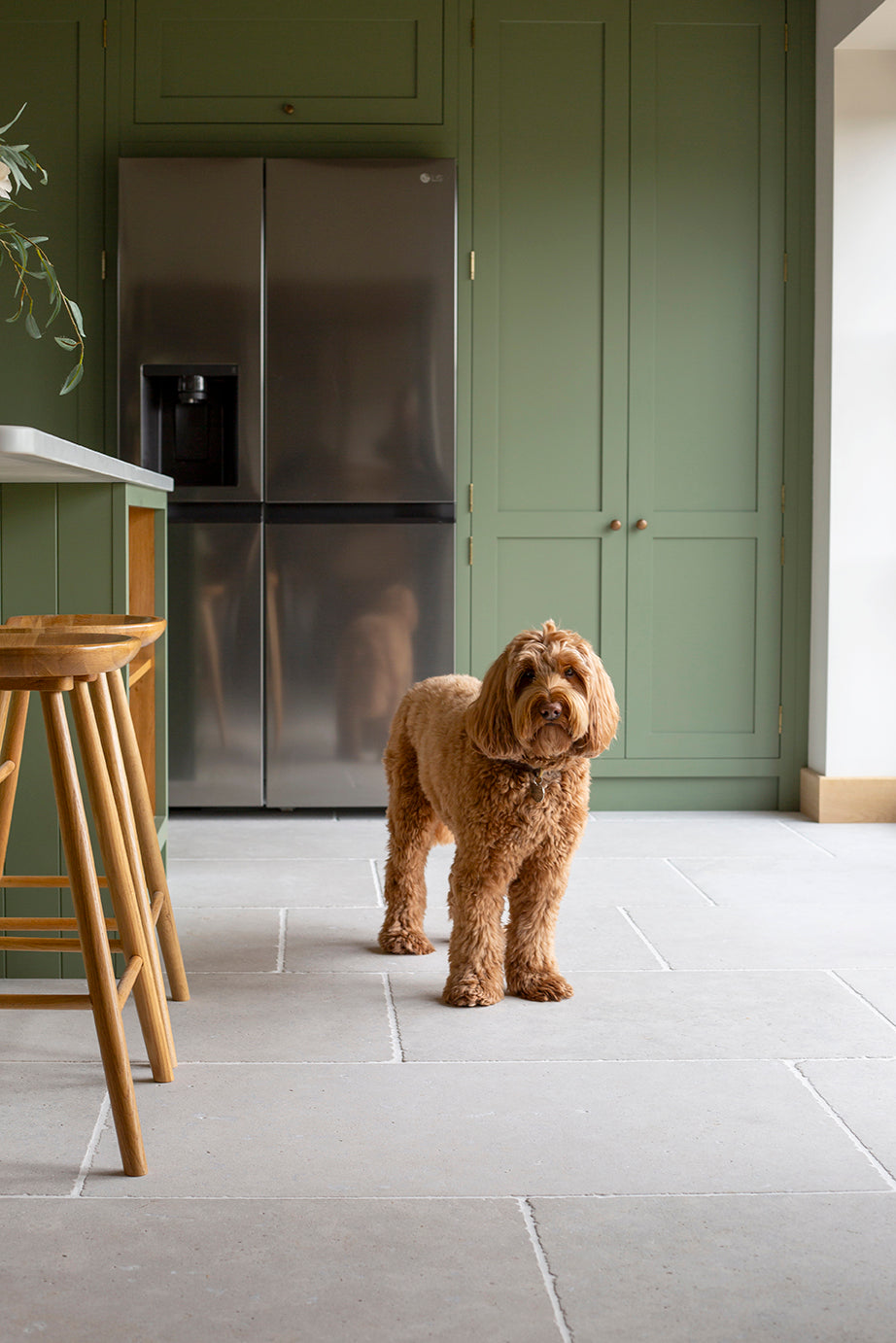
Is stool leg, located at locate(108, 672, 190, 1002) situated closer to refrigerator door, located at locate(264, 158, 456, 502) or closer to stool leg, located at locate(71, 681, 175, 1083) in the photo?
stool leg, located at locate(71, 681, 175, 1083)

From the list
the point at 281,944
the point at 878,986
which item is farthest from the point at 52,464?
the point at 878,986

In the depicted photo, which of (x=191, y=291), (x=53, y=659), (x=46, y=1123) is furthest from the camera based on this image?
(x=191, y=291)

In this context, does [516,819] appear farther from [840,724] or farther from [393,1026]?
[840,724]

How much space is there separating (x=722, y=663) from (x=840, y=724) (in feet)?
1.45

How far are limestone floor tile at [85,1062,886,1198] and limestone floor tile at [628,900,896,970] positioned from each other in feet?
2.00

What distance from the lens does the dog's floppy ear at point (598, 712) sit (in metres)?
2.33

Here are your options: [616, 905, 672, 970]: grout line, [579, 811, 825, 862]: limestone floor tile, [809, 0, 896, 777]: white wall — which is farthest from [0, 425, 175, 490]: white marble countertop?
[809, 0, 896, 777]: white wall

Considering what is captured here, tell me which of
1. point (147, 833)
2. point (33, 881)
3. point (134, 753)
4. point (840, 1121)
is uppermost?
point (134, 753)

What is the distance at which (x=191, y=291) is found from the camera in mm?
4219

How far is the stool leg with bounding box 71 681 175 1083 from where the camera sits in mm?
1847

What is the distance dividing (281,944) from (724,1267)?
59.7 inches

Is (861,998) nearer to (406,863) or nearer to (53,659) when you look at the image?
(406,863)

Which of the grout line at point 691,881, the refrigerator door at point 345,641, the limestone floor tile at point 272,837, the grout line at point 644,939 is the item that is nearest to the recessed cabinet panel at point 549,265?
the refrigerator door at point 345,641

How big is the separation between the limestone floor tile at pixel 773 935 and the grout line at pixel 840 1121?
1.83ft
